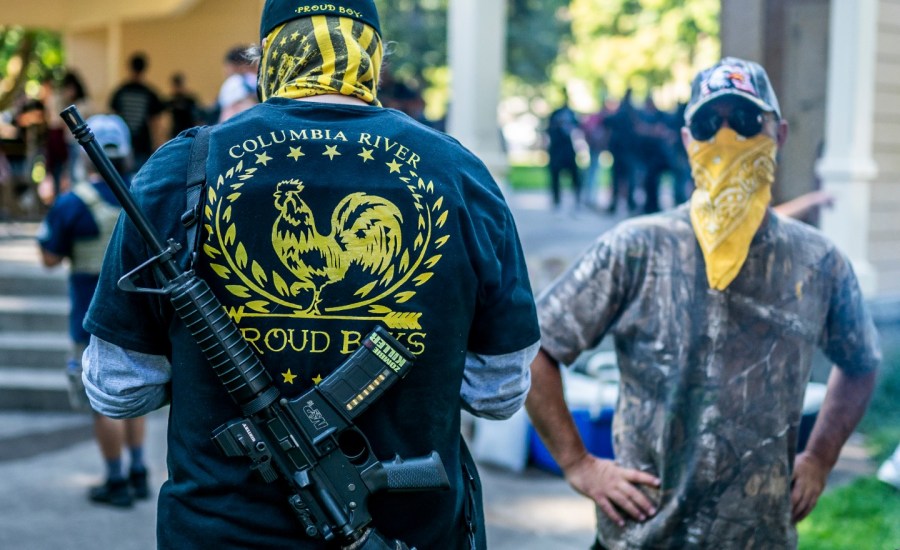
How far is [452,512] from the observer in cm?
230

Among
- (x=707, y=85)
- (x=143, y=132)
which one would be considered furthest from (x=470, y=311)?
(x=143, y=132)

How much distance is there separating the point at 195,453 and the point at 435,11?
98.1 ft

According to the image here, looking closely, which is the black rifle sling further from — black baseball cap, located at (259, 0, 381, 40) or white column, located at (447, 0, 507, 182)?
white column, located at (447, 0, 507, 182)

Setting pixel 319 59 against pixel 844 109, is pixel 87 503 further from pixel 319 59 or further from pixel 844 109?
pixel 844 109

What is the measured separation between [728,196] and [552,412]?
0.70 metres

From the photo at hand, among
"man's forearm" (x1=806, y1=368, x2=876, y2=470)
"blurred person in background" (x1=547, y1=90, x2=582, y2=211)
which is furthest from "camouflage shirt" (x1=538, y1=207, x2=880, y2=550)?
"blurred person in background" (x1=547, y1=90, x2=582, y2=211)

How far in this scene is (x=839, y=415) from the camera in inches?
121

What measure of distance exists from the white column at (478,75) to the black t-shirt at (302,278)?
23.4 feet

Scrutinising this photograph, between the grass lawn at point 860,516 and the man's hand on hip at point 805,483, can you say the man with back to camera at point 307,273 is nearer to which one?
the man's hand on hip at point 805,483

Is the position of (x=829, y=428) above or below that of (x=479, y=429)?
above

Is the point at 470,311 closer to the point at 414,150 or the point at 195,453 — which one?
the point at 414,150

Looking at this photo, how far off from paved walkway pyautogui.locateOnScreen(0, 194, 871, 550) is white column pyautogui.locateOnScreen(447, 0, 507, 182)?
1169mm

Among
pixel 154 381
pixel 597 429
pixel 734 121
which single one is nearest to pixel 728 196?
pixel 734 121

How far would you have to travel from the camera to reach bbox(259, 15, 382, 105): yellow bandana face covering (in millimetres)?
2234
